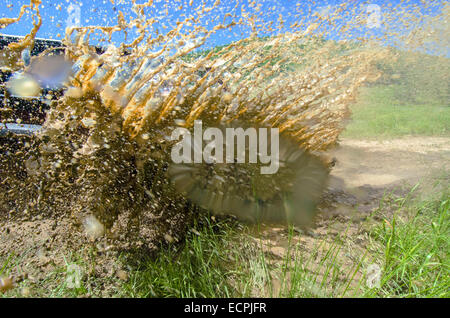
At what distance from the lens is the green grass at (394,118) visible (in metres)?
6.83

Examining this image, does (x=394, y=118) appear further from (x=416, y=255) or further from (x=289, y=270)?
(x=289, y=270)

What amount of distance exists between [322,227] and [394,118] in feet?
20.6

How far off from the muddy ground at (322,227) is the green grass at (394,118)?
1621 mm

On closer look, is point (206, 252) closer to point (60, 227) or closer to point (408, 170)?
point (60, 227)

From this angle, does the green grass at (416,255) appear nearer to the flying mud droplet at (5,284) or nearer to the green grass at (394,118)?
the flying mud droplet at (5,284)

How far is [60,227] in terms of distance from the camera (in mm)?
2076

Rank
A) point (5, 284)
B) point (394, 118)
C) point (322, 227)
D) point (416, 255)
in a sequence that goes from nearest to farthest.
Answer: point (5, 284), point (416, 255), point (322, 227), point (394, 118)

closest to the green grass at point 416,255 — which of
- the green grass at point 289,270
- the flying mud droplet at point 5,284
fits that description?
the green grass at point 289,270

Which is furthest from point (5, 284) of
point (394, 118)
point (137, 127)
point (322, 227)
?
point (394, 118)

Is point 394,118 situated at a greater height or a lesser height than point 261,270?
greater

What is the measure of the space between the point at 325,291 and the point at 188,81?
1675mm

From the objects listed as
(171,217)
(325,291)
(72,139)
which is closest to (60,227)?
(72,139)

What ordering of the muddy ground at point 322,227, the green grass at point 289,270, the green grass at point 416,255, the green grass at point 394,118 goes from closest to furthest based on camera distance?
the green grass at point 289,270
the green grass at point 416,255
the muddy ground at point 322,227
the green grass at point 394,118

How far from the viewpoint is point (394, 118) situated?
7488mm
